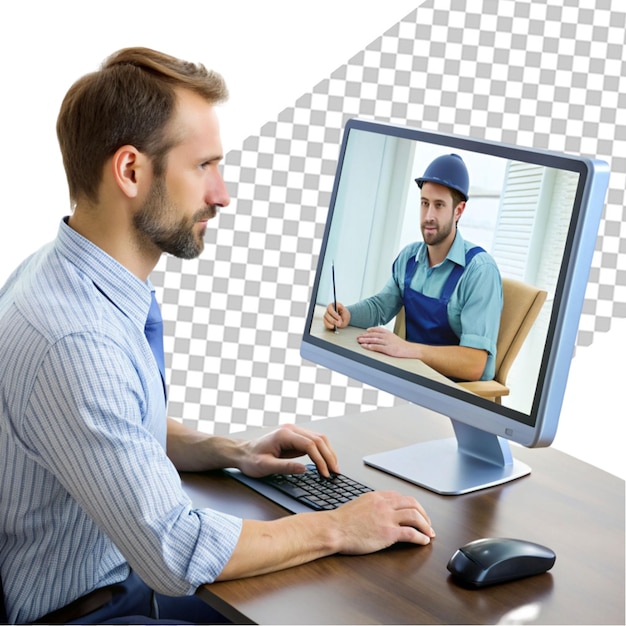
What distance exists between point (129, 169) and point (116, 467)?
476 millimetres

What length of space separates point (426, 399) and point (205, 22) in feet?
5.47

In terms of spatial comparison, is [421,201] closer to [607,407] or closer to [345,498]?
[345,498]

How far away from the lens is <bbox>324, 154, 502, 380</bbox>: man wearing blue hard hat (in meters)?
1.58

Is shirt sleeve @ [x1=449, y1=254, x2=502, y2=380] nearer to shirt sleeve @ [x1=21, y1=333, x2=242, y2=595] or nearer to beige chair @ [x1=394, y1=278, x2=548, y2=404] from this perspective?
beige chair @ [x1=394, y1=278, x2=548, y2=404]

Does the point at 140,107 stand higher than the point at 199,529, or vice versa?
the point at 140,107

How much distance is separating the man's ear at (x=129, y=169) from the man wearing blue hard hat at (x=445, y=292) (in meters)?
0.52

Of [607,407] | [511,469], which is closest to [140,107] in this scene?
[511,469]

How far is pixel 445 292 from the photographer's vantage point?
1.64 metres

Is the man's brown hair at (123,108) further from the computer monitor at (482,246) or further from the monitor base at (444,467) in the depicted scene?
the monitor base at (444,467)

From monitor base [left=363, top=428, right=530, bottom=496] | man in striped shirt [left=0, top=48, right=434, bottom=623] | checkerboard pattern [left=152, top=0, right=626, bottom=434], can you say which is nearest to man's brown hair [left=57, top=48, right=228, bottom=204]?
man in striped shirt [left=0, top=48, right=434, bottom=623]

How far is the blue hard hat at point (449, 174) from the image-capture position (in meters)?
1.63

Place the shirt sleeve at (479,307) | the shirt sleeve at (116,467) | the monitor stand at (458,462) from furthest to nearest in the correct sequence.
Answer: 1. the monitor stand at (458,462)
2. the shirt sleeve at (479,307)
3. the shirt sleeve at (116,467)

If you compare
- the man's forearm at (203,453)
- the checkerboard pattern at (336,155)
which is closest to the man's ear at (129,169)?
the man's forearm at (203,453)

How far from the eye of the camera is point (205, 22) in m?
2.88
